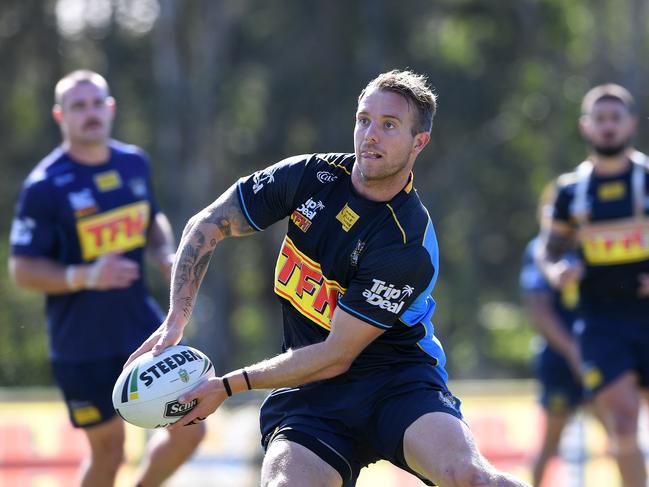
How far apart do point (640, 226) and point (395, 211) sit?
10.5ft

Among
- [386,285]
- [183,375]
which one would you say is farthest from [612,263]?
[183,375]

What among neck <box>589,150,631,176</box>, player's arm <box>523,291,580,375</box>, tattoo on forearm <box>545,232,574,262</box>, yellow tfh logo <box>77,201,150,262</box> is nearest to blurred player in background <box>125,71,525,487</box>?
yellow tfh logo <box>77,201,150,262</box>

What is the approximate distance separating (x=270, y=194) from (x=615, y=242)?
3.34 m

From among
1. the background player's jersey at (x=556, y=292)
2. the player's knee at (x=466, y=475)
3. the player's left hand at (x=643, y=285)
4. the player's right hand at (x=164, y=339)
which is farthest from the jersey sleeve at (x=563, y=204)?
the player's right hand at (x=164, y=339)

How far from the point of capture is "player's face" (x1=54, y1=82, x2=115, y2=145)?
24.4 feet

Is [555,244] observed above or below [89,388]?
above

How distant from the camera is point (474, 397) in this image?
1097cm

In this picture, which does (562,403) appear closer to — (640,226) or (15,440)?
(640,226)

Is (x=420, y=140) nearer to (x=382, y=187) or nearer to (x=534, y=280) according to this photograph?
(x=382, y=187)

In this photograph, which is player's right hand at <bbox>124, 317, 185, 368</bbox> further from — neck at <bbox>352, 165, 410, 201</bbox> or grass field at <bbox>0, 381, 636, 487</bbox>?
grass field at <bbox>0, 381, 636, 487</bbox>

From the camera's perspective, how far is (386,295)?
539 centimetres

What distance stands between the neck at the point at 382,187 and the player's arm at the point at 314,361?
57 centimetres

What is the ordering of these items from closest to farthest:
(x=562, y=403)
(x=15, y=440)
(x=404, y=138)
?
(x=404, y=138), (x=562, y=403), (x=15, y=440)

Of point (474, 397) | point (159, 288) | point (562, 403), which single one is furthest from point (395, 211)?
point (159, 288)
